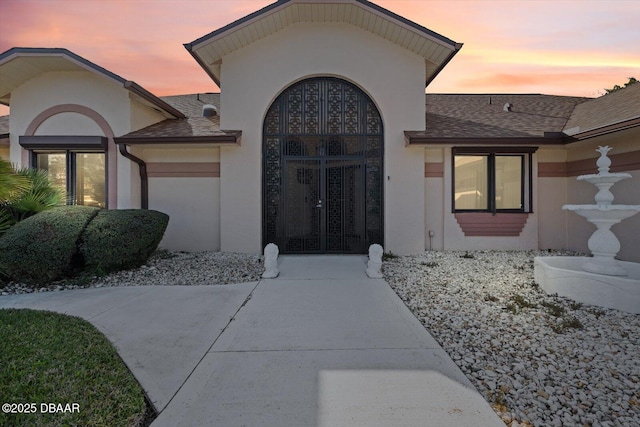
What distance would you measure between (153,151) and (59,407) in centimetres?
827

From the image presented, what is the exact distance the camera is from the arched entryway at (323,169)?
8953 mm

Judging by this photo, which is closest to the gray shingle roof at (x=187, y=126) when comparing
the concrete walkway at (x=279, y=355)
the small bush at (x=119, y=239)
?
the small bush at (x=119, y=239)

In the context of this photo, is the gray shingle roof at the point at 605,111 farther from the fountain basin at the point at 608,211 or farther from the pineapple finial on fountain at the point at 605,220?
the fountain basin at the point at 608,211

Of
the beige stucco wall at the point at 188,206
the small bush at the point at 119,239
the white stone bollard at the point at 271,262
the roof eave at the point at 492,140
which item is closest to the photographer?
the small bush at the point at 119,239

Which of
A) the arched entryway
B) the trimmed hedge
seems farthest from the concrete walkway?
the arched entryway

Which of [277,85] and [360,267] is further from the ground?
[277,85]

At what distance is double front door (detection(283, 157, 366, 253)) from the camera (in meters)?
8.94

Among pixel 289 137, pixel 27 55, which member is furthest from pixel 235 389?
pixel 27 55

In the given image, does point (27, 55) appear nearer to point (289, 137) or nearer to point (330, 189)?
point (289, 137)

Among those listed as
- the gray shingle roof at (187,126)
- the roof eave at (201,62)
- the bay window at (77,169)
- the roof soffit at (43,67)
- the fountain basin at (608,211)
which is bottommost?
the fountain basin at (608,211)

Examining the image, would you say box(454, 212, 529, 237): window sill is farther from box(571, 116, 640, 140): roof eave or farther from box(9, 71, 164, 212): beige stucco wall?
box(9, 71, 164, 212): beige stucco wall

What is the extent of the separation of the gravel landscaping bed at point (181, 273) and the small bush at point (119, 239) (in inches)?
12.3

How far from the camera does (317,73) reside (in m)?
9.00

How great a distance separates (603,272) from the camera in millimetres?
5344
